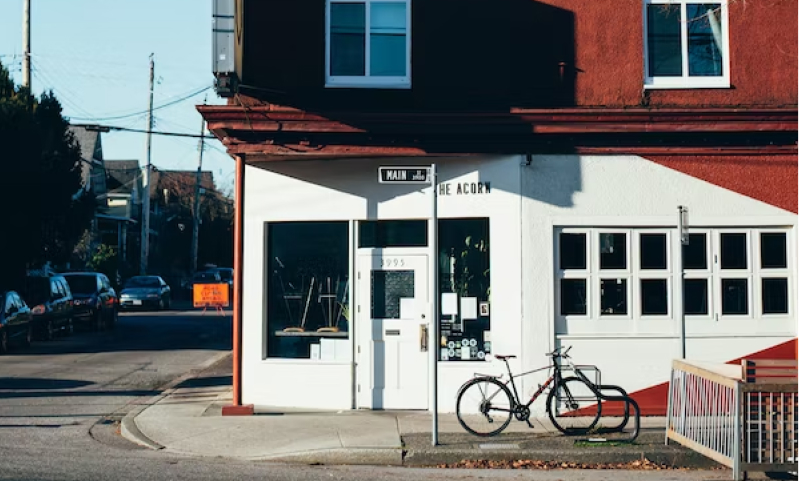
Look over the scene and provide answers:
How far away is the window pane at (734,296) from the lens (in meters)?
13.1

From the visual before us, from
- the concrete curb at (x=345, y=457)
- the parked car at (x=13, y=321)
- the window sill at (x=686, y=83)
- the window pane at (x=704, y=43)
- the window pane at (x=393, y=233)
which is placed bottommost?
the concrete curb at (x=345, y=457)

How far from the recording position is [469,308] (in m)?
13.3

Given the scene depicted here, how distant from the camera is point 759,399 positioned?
896cm

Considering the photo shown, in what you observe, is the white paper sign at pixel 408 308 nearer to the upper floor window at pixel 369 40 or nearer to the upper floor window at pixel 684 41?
the upper floor window at pixel 369 40

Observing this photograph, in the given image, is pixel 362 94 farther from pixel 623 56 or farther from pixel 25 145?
pixel 25 145

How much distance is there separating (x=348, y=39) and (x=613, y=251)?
4.74m

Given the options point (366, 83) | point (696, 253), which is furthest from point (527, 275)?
point (366, 83)

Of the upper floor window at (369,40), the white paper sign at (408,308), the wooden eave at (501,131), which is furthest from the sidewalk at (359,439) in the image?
the upper floor window at (369,40)

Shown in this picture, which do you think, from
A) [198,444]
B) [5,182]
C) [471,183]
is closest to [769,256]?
[471,183]

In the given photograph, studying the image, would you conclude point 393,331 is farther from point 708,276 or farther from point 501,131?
point 708,276

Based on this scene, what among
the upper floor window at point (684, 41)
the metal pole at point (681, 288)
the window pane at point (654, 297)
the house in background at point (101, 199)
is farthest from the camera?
the house in background at point (101, 199)

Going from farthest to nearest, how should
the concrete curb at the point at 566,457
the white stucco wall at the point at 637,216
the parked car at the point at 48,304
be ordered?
the parked car at the point at 48,304, the white stucco wall at the point at 637,216, the concrete curb at the point at 566,457

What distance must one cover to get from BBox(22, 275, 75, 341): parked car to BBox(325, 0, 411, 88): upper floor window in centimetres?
1553

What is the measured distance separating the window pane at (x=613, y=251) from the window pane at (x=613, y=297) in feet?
0.72
